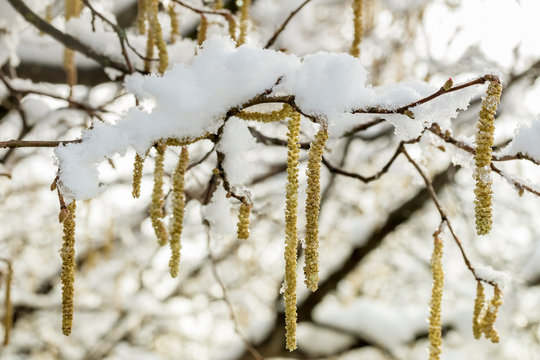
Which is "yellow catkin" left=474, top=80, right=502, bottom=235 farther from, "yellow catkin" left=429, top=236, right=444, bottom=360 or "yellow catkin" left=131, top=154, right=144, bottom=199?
"yellow catkin" left=131, top=154, right=144, bottom=199

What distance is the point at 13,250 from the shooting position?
4.27 meters

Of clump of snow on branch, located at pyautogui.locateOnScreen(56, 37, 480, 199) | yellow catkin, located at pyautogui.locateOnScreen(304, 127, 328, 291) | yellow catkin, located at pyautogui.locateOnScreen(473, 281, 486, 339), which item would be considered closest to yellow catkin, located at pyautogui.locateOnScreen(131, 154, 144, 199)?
clump of snow on branch, located at pyautogui.locateOnScreen(56, 37, 480, 199)

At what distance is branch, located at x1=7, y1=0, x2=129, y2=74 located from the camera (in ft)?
4.32

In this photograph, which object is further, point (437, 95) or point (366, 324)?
point (366, 324)

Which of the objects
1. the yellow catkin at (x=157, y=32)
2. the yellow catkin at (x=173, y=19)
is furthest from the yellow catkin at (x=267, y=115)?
the yellow catkin at (x=173, y=19)

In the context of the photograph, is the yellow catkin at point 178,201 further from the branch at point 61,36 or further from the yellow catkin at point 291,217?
the branch at point 61,36

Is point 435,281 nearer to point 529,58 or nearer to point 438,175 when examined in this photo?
point 438,175

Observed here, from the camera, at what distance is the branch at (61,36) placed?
132 cm

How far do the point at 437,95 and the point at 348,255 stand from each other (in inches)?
95.4

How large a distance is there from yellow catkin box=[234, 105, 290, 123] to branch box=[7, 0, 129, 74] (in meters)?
0.72

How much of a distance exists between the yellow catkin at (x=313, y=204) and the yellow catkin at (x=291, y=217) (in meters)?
0.03

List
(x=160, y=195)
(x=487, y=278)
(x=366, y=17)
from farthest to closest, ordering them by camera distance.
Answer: (x=366, y=17) → (x=487, y=278) → (x=160, y=195)

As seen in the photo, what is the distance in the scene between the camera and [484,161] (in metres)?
0.72

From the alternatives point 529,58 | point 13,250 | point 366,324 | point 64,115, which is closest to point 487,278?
point 366,324
